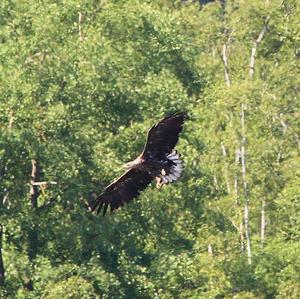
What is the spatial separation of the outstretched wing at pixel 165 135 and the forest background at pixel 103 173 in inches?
348

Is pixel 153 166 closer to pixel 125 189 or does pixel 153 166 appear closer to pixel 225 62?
pixel 125 189

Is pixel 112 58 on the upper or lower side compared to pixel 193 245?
upper

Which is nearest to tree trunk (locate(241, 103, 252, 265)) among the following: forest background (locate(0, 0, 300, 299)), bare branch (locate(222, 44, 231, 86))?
forest background (locate(0, 0, 300, 299))

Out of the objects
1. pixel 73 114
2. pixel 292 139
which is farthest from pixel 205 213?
pixel 292 139

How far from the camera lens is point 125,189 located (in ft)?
110

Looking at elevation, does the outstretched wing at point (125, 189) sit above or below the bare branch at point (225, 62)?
below

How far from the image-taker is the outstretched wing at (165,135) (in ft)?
103

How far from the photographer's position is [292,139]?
5906 centimetres

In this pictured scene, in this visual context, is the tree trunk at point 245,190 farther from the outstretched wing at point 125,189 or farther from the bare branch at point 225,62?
the outstretched wing at point 125,189

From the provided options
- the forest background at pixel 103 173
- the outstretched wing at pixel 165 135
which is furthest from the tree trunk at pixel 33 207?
the outstretched wing at pixel 165 135

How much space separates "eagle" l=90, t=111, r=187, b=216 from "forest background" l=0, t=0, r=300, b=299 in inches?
291

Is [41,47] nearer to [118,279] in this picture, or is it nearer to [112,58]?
[112,58]

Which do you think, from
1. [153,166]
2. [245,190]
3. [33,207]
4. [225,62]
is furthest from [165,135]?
[225,62]

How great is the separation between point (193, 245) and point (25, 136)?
510 centimetres
